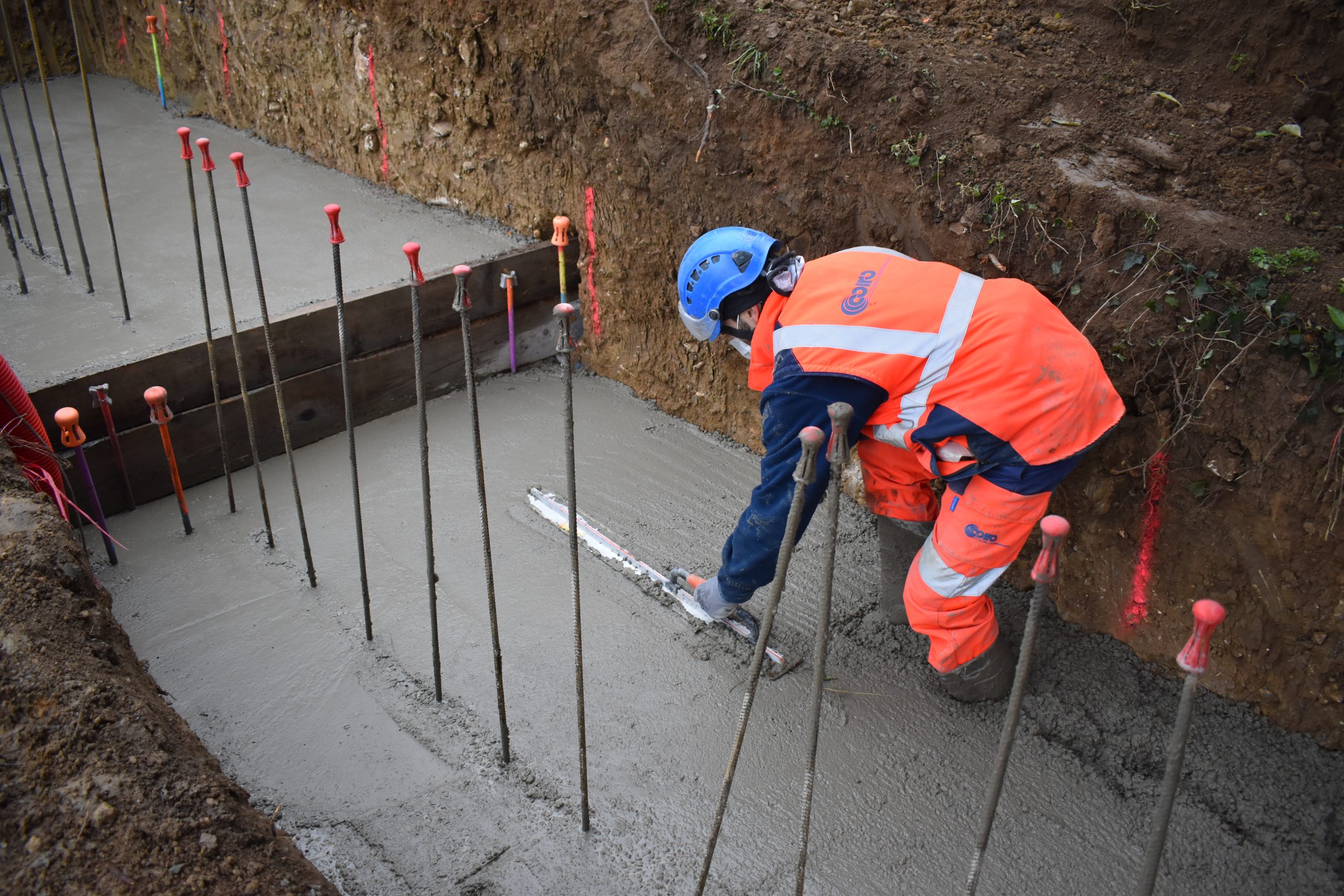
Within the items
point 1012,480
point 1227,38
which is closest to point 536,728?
point 1012,480

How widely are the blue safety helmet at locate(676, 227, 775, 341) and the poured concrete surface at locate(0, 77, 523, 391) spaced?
2.08 meters

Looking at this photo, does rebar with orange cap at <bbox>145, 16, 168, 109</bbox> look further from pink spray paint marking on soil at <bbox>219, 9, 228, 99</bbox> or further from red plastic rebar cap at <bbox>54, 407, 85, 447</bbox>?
red plastic rebar cap at <bbox>54, 407, 85, 447</bbox>

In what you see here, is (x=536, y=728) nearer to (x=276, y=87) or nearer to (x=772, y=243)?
(x=772, y=243)

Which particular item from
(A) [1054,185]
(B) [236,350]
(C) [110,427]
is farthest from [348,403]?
(A) [1054,185]

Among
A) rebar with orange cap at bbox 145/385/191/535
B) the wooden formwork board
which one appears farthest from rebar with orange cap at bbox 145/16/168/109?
rebar with orange cap at bbox 145/385/191/535

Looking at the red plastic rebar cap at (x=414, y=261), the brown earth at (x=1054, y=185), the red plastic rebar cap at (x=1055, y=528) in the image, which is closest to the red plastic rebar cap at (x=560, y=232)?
the brown earth at (x=1054, y=185)

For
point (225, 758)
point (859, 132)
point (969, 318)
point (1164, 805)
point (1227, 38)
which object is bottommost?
point (225, 758)

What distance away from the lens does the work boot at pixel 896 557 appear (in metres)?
3.14

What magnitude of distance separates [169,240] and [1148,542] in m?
4.61

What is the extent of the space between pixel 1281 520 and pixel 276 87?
5.87 meters

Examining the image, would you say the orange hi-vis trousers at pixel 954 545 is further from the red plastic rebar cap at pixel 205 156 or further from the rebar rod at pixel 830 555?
the red plastic rebar cap at pixel 205 156

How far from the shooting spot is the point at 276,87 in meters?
5.96

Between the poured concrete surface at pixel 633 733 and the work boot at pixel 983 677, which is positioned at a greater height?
the work boot at pixel 983 677

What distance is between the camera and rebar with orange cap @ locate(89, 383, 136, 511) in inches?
136
